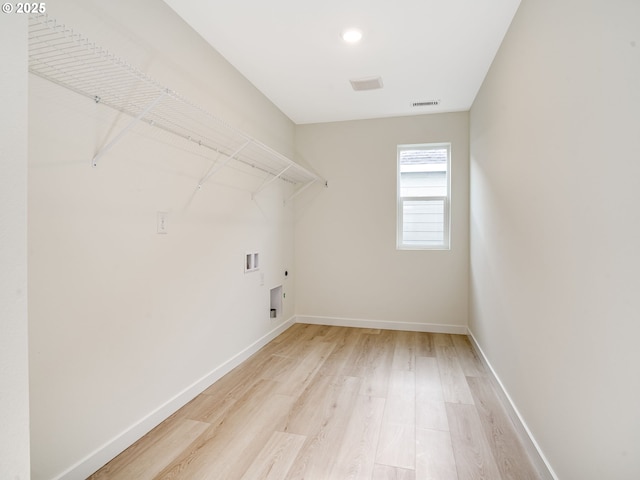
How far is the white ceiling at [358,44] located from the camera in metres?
2.11

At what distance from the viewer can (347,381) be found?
2.68 m

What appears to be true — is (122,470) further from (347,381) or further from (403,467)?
(347,381)

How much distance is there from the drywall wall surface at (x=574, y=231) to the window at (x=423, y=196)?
165cm

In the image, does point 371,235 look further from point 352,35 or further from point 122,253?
point 122,253

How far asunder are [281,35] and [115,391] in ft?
7.81

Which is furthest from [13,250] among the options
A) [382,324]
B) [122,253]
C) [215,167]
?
[382,324]

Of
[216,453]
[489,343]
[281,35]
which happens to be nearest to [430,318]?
[489,343]

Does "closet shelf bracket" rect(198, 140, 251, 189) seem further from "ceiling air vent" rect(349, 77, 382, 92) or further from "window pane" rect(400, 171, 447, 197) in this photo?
"window pane" rect(400, 171, 447, 197)

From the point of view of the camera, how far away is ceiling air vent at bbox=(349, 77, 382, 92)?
3.06 m

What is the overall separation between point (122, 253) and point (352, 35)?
6.59 feet

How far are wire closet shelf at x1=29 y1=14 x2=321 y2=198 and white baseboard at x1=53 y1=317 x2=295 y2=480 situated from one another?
4.51 feet

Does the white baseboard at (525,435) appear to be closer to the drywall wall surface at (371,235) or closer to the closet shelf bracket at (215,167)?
the drywall wall surface at (371,235)

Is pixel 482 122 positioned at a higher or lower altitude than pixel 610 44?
higher

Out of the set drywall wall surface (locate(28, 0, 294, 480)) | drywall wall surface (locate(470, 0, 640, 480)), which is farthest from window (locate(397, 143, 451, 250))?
drywall wall surface (locate(28, 0, 294, 480))
